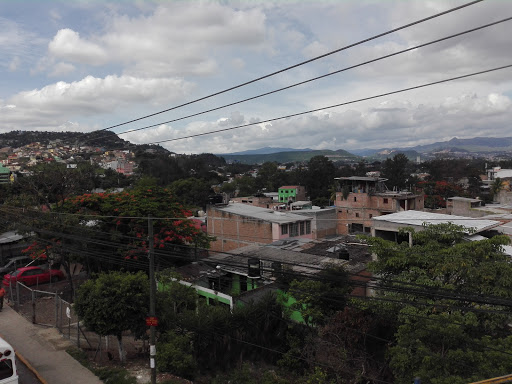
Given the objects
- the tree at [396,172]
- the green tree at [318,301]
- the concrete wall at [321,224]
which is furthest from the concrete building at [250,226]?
the tree at [396,172]

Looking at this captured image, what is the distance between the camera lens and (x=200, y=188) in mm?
60188

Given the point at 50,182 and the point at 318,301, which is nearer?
the point at 318,301

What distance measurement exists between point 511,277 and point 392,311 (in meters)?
3.67

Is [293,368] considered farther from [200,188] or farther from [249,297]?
[200,188]

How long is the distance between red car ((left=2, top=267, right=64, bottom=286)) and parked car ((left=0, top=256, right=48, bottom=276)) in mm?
1853

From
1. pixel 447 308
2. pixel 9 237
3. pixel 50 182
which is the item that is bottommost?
pixel 447 308

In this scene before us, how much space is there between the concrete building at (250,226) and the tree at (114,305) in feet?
44.8

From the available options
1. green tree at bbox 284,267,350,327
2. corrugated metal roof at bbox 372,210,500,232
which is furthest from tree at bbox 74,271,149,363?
corrugated metal roof at bbox 372,210,500,232

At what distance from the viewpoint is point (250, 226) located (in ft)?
93.1

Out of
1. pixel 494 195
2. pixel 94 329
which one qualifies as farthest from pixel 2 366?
pixel 494 195

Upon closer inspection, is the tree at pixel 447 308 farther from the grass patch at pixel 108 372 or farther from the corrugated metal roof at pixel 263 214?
the corrugated metal roof at pixel 263 214

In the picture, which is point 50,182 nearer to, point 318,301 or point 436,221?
point 318,301

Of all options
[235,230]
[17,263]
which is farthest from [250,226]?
[17,263]

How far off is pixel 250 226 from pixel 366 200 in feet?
53.9
